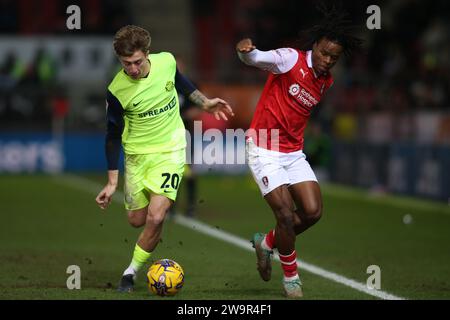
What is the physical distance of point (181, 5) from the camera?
34.2 meters

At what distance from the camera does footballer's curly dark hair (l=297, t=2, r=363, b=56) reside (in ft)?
29.6

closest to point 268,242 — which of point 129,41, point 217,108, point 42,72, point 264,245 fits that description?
point 264,245

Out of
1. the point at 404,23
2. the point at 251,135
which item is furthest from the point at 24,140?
the point at 251,135

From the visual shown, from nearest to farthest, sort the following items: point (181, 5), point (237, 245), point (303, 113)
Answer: point (303, 113) → point (237, 245) → point (181, 5)

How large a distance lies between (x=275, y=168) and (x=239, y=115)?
20.8m

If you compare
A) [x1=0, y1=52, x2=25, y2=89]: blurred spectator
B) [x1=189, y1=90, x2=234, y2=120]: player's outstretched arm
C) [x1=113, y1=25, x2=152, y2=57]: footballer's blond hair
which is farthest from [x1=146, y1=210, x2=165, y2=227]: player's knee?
[x1=0, y1=52, x2=25, y2=89]: blurred spectator

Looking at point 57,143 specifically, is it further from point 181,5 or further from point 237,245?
point 237,245

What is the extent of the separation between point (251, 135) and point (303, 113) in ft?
1.65

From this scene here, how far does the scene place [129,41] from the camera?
27.8 ft

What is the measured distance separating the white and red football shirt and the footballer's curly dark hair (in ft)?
0.65

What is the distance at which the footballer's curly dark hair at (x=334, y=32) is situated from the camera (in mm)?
9016

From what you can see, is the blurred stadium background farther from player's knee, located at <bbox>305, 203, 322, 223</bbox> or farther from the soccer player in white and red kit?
the soccer player in white and red kit

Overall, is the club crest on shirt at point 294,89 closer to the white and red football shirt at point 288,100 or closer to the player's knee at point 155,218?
the white and red football shirt at point 288,100

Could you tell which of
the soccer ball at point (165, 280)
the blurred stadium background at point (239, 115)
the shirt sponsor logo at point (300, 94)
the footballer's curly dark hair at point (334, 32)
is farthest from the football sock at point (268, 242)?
the blurred stadium background at point (239, 115)
